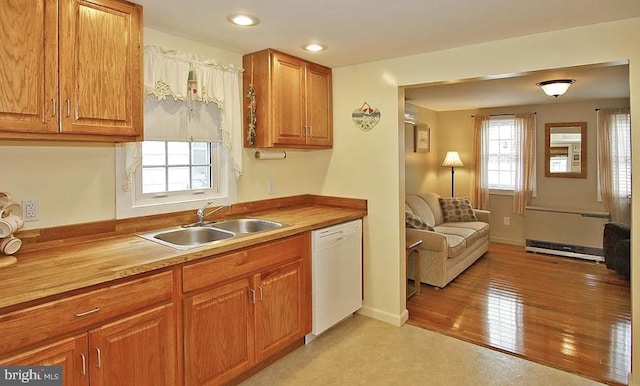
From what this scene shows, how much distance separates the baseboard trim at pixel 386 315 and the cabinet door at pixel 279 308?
2.74 feet

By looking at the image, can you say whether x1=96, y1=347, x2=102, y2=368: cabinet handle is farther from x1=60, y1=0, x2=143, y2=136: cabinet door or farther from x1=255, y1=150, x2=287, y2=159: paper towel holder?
x1=255, y1=150, x2=287, y2=159: paper towel holder

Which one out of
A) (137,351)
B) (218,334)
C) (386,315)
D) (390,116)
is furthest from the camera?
(386,315)

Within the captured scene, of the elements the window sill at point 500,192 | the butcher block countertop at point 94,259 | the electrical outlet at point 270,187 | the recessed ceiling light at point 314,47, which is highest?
the recessed ceiling light at point 314,47

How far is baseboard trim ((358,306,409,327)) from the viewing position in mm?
3238

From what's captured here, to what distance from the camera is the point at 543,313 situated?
11.4 feet

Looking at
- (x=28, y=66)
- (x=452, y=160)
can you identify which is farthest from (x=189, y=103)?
(x=452, y=160)

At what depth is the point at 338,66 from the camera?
3402 mm

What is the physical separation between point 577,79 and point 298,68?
2964mm

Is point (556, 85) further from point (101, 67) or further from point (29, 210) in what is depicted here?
point (29, 210)

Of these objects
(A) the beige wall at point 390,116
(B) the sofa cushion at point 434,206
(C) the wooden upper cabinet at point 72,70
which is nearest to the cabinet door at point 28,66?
(C) the wooden upper cabinet at point 72,70

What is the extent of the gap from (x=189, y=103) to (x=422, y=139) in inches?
166

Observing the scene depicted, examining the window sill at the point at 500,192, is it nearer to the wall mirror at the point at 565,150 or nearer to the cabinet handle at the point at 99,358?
the wall mirror at the point at 565,150

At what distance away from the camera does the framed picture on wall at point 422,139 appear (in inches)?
233

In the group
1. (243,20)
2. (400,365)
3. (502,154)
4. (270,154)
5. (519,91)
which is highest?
(519,91)
